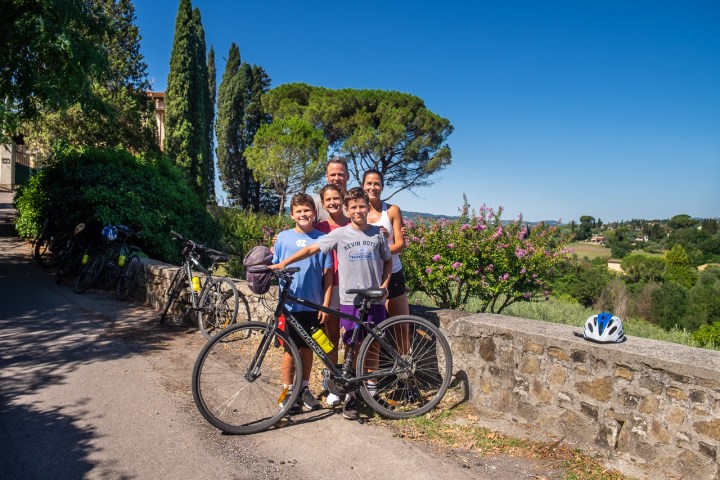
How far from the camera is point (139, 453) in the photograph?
2.92 m

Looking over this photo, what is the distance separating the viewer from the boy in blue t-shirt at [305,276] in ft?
11.8

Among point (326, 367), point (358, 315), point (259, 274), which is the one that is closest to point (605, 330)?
point (358, 315)

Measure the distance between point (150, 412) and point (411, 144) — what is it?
33.5 meters

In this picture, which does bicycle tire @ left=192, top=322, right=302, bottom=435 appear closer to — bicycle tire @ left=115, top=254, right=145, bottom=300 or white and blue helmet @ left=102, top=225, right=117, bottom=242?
bicycle tire @ left=115, top=254, right=145, bottom=300

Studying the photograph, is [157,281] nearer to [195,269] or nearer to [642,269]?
[195,269]

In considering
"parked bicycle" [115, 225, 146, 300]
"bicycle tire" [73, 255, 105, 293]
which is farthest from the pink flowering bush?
"bicycle tire" [73, 255, 105, 293]

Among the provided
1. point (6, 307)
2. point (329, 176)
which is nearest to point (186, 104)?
→ point (6, 307)

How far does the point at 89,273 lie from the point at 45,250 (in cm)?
291

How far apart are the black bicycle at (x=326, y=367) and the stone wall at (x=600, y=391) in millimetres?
302

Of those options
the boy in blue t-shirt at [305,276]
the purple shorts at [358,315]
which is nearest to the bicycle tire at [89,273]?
the boy in blue t-shirt at [305,276]

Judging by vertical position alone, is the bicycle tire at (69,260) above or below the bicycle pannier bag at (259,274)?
below

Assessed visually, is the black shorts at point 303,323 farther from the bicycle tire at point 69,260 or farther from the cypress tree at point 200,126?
the cypress tree at point 200,126

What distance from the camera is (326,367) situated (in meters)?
3.61

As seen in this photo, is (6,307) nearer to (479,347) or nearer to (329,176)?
(329,176)
